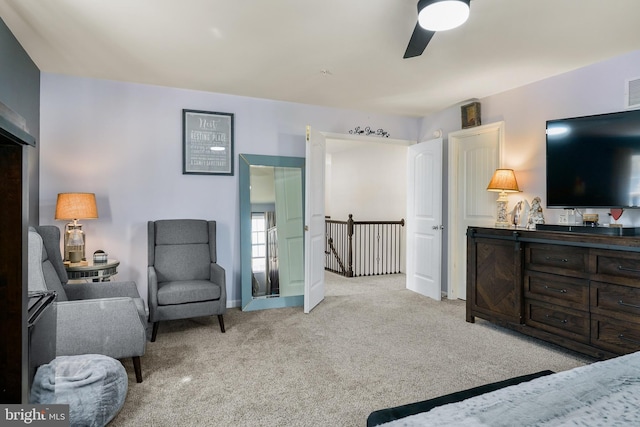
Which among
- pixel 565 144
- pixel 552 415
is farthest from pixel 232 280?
pixel 552 415

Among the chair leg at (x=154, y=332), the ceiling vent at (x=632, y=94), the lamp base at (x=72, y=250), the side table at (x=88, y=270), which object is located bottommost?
the chair leg at (x=154, y=332)

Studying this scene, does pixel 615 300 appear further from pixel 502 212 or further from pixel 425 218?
pixel 425 218

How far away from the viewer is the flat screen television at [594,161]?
2.81m

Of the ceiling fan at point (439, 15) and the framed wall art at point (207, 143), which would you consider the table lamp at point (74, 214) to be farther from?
the ceiling fan at point (439, 15)

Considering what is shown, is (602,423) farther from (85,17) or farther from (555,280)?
(85,17)

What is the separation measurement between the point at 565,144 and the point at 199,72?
3.31 metres

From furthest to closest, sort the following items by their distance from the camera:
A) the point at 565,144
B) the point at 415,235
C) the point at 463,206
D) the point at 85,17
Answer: the point at 415,235 < the point at 463,206 < the point at 565,144 < the point at 85,17

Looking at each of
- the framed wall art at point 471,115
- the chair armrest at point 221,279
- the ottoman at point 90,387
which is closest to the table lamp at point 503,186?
the framed wall art at point 471,115

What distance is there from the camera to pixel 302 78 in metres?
3.65

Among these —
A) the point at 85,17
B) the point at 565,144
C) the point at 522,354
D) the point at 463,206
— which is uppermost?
the point at 85,17

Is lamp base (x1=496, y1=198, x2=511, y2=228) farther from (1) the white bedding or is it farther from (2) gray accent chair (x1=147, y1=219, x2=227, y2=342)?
(1) the white bedding

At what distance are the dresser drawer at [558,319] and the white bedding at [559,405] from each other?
83.7 inches

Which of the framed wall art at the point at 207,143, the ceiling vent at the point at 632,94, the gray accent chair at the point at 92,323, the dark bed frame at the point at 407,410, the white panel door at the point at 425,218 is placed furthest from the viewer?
the white panel door at the point at 425,218

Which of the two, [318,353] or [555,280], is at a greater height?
[555,280]
